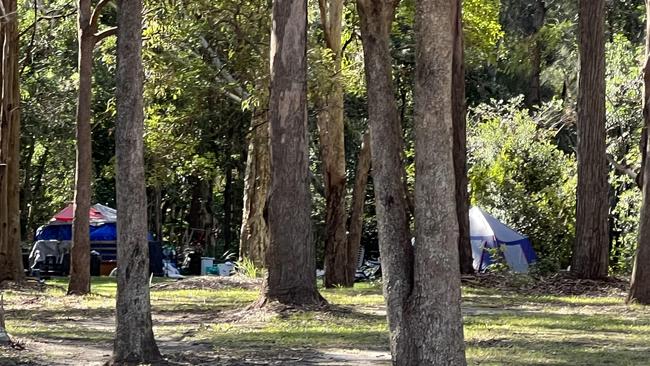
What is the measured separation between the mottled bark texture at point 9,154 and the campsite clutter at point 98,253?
891 centimetres

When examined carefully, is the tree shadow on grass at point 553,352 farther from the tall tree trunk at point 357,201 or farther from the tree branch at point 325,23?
the tall tree trunk at point 357,201

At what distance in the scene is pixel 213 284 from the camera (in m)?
22.6

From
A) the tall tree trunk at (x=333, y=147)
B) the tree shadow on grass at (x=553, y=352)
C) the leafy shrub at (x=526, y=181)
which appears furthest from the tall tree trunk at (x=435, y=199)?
the leafy shrub at (x=526, y=181)

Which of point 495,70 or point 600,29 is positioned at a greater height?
point 495,70

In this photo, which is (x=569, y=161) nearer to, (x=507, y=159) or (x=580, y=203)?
(x=507, y=159)

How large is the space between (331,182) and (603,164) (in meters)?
5.12

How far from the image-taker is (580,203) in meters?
19.3

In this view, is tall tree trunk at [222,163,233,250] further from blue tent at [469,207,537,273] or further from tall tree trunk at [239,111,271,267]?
tall tree trunk at [239,111,271,267]

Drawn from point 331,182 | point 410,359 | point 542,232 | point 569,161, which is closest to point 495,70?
point 569,161

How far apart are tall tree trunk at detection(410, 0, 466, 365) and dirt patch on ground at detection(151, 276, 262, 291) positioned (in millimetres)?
13262

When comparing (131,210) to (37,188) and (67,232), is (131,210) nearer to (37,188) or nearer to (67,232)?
(67,232)

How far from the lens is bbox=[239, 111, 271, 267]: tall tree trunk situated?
26.6 meters

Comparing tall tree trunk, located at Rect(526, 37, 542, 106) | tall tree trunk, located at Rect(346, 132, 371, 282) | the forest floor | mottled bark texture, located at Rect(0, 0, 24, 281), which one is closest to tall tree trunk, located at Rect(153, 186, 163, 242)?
tall tree trunk, located at Rect(526, 37, 542, 106)

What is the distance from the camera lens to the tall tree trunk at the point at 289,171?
47.1 ft
